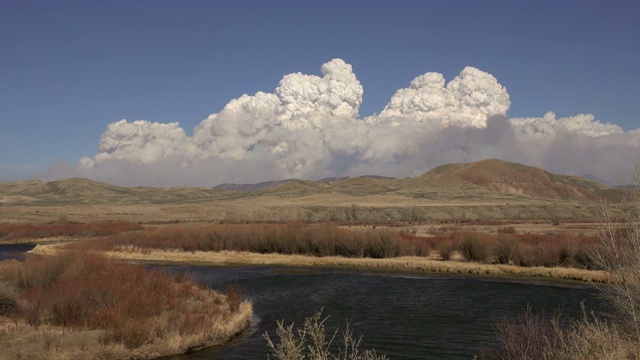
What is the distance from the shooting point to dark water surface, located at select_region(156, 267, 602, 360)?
79.3 feet

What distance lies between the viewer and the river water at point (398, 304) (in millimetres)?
24156

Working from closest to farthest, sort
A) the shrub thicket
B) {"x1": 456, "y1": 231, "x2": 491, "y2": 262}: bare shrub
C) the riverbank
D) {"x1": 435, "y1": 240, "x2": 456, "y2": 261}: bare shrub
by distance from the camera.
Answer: the shrub thicket → the riverbank → {"x1": 456, "y1": 231, "x2": 491, "y2": 262}: bare shrub → {"x1": 435, "y1": 240, "x2": 456, "y2": 261}: bare shrub

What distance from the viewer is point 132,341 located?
21.2 m

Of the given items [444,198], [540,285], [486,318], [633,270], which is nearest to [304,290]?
[486,318]

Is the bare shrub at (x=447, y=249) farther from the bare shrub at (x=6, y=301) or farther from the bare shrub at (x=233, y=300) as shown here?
the bare shrub at (x=6, y=301)

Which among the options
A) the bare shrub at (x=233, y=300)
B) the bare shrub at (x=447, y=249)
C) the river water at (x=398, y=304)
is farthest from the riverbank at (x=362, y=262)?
the bare shrub at (x=233, y=300)

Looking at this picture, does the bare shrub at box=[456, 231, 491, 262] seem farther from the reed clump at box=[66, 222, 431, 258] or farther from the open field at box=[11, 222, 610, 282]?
the reed clump at box=[66, 222, 431, 258]

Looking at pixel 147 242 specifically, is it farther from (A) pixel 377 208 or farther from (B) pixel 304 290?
(A) pixel 377 208

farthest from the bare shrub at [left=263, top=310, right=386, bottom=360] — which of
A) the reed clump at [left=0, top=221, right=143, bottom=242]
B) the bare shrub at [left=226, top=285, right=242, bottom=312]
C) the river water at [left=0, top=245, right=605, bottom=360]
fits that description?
the reed clump at [left=0, top=221, right=143, bottom=242]

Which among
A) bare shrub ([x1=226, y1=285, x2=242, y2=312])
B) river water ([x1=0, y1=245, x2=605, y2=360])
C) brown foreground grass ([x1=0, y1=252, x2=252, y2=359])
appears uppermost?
brown foreground grass ([x1=0, y1=252, x2=252, y2=359])

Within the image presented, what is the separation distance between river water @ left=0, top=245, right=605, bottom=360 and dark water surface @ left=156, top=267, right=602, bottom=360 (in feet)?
0.14

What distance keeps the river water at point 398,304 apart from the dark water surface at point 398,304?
0.04m

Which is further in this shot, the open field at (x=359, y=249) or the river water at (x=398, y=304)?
the open field at (x=359, y=249)

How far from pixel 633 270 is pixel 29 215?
545ft
